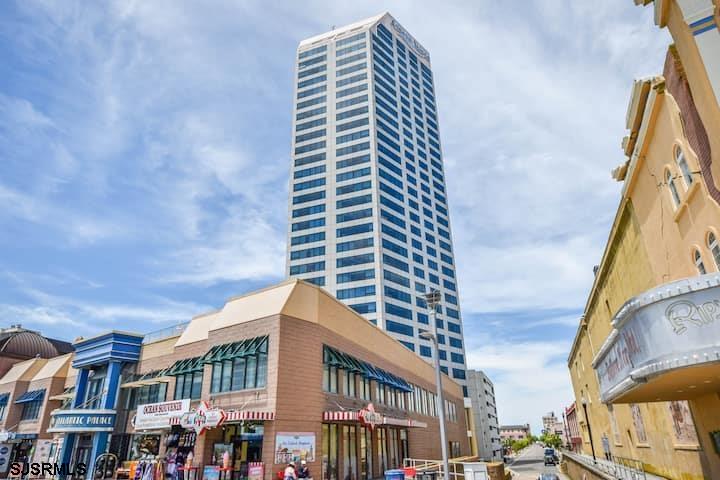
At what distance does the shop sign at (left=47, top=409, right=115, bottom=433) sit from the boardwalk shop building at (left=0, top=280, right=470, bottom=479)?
0.22 ft

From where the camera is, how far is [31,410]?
1671 inches

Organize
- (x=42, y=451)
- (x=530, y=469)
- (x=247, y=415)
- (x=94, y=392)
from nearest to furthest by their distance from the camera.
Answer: (x=247, y=415) < (x=94, y=392) < (x=42, y=451) < (x=530, y=469)

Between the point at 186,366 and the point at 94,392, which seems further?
the point at 94,392

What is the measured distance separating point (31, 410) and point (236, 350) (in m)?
32.5

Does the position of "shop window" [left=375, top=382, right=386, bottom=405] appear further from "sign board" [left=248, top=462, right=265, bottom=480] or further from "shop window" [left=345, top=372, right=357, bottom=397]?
"sign board" [left=248, top=462, right=265, bottom=480]

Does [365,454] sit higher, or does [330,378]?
[330,378]

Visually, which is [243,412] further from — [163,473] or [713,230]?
[713,230]

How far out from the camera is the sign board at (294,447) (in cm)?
2155

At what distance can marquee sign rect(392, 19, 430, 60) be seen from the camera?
108 m

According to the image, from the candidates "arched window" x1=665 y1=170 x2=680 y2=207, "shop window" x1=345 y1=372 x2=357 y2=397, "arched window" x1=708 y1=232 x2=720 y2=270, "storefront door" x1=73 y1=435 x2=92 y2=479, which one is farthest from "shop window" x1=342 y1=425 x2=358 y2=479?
"arched window" x1=708 y1=232 x2=720 y2=270

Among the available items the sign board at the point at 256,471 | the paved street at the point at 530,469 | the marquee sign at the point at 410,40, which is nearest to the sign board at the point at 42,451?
the sign board at the point at 256,471

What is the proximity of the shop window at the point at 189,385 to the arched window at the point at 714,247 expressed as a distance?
2686 cm

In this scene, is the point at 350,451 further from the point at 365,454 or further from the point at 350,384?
the point at 350,384
